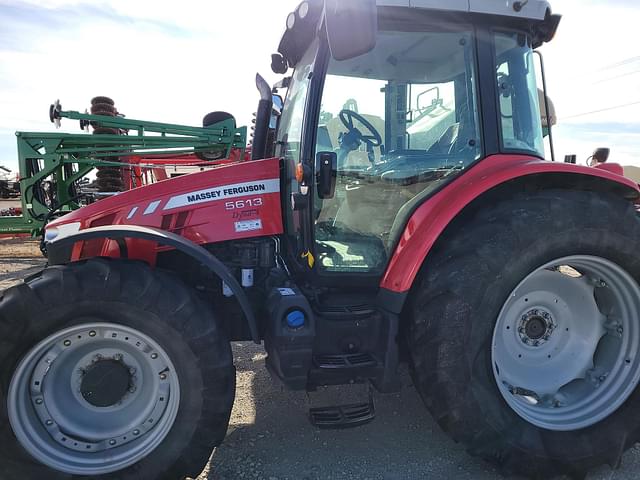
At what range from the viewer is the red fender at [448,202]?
215 cm

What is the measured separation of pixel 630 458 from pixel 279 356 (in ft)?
6.56

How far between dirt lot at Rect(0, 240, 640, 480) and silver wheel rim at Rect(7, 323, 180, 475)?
16.6 inches

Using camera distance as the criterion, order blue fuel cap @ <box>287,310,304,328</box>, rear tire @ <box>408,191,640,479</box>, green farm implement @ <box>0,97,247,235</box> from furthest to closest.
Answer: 1. green farm implement @ <box>0,97,247,235</box>
2. blue fuel cap @ <box>287,310,304,328</box>
3. rear tire @ <box>408,191,640,479</box>

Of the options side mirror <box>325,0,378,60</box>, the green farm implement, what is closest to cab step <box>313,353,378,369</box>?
side mirror <box>325,0,378,60</box>

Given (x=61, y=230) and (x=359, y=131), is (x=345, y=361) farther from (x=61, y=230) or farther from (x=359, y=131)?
(x=61, y=230)

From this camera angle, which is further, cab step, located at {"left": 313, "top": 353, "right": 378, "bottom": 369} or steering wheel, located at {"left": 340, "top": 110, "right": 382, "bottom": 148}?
steering wheel, located at {"left": 340, "top": 110, "right": 382, "bottom": 148}

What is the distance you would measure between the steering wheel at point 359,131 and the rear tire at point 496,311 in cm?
68

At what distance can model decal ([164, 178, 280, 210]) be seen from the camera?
7.96 ft

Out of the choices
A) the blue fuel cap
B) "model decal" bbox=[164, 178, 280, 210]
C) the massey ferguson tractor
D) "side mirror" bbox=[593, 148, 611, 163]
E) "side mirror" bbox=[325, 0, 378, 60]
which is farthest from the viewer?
"side mirror" bbox=[593, 148, 611, 163]

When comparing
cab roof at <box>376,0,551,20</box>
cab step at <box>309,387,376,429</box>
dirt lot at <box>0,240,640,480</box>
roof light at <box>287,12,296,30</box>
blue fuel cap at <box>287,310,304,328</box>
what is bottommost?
dirt lot at <box>0,240,640,480</box>

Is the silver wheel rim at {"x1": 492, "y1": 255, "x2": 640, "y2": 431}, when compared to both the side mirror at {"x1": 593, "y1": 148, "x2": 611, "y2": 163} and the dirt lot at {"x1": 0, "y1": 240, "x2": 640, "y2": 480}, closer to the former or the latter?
the dirt lot at {"x1": 0, "y1": 240, "x2": 640, "y2": 480}

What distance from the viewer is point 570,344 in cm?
250

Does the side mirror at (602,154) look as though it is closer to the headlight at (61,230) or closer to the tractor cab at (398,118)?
the tractor cab at (398,118)

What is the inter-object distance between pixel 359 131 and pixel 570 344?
5.52 feet
